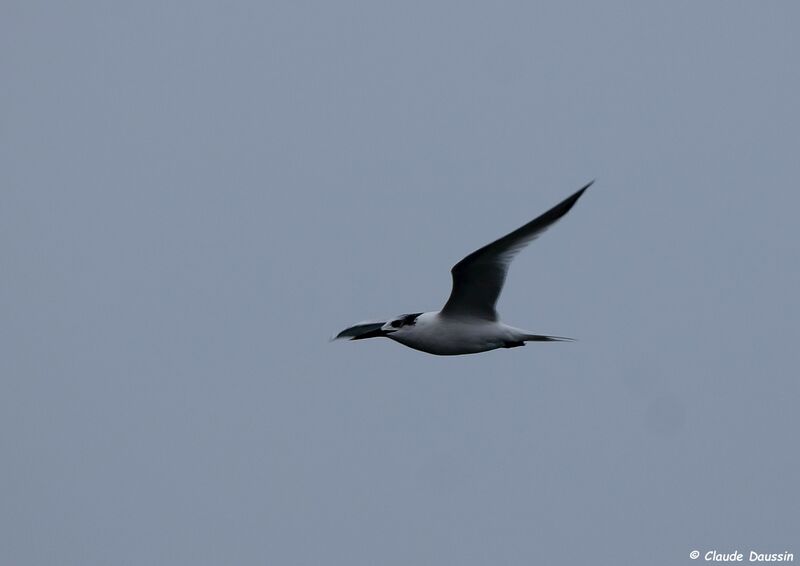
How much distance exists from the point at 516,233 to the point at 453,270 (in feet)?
3.90

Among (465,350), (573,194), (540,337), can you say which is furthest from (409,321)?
(573,194)

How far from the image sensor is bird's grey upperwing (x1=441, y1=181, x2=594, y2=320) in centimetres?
1291

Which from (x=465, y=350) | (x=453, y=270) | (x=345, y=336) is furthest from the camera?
(x=345, y=336)

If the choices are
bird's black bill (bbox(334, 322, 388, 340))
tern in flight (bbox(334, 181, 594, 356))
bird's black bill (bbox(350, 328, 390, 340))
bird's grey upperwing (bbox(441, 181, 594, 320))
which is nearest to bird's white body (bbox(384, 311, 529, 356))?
tern in flight (bbox(334, 181, 594, 356))

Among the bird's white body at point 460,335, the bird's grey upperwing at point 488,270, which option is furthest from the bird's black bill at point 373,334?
the bird's grey upperwing at point 488,270

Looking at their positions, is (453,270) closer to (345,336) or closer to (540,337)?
(540,337)

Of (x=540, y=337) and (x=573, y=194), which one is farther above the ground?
(x=573, y=194)

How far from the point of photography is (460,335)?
14961 mm

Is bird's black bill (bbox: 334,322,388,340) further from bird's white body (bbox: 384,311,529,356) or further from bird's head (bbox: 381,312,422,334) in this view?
bird's white body (bbox: 384,311,529,356)

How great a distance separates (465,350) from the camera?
15039mm

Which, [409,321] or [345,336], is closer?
[409,321]

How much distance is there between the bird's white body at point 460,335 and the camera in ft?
48.9

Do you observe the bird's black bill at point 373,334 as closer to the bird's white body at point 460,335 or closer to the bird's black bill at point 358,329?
the bird's white body at point 460,335

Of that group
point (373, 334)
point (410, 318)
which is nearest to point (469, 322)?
point (410, 318)
